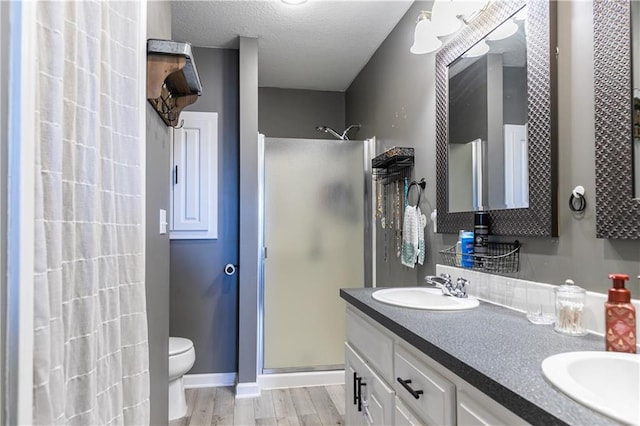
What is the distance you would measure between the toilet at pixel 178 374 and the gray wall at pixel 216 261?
1.42ft

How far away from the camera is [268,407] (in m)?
2.63

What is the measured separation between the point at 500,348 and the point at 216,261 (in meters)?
2.39

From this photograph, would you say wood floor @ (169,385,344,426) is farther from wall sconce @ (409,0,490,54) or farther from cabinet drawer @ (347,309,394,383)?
wall sconce @ (409,0,490,54)

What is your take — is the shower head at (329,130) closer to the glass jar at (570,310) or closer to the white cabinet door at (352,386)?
the white cabinet door at (352,386)

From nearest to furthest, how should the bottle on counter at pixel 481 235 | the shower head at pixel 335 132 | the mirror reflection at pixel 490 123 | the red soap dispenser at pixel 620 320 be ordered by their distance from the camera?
the red soap dispenser at pixel 620 320, the mirror reflection at pixel 490 123, the bottle on counter at pixel 481 235, the shower head at pixel 335 132

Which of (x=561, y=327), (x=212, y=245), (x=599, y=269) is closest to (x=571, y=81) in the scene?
(x=599, y=269)

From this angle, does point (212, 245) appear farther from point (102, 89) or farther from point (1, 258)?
point (1, 258)

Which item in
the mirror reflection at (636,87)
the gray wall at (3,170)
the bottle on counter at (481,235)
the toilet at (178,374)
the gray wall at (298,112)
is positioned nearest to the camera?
the gray wall at (3,170)

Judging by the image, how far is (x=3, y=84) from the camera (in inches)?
24.7

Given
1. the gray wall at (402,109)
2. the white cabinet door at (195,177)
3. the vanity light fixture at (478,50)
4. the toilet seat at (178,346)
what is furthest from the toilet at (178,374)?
the vanity light fixture at (478,50)

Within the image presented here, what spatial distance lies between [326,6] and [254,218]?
1462 mm

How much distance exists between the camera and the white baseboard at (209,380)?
9.80 feet

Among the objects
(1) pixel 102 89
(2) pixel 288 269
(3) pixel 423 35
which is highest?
(3) pixel 423 35

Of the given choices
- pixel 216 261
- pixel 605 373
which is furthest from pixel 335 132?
pixel 605 373
